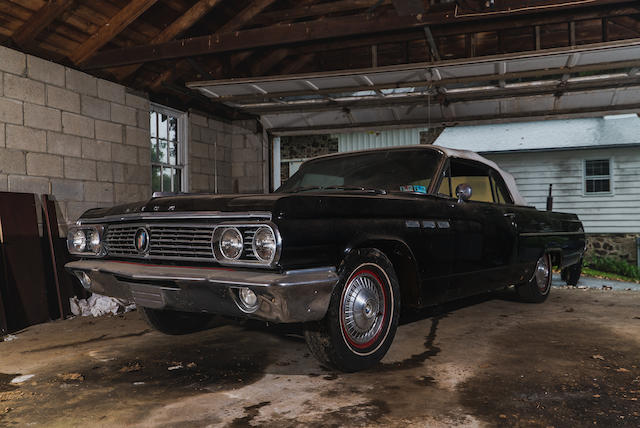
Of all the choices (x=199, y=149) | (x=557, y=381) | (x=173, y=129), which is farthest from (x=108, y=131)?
(x=557, y=381)

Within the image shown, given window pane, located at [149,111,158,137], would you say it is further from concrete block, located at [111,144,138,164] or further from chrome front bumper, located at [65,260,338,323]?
chrome front bumper, located at [65,260,338,323]

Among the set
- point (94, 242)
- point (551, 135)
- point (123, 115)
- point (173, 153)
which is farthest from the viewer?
point (551, 135)

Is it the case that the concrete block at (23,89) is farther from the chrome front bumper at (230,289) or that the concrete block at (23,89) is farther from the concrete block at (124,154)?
the chrome front bumper at (230,289)

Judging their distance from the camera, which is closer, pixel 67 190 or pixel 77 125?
pixel 67 190

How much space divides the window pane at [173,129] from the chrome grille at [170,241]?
565 cm

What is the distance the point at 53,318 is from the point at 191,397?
12.3ft

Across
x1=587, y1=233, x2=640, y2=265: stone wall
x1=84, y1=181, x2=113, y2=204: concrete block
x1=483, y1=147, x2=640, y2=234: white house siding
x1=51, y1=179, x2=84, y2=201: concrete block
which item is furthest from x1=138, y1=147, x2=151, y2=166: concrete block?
x1=587, y1=233, x2=640, y2=265: stone wall

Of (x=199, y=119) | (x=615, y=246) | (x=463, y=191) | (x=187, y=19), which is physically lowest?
(x=615, y=246)

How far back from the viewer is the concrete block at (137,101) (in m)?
7.94

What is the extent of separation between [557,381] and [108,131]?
21.9 feet

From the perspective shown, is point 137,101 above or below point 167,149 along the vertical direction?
above

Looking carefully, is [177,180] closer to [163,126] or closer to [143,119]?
[163,126]

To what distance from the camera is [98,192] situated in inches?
291

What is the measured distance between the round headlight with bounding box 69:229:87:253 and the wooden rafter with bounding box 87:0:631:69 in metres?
3.60
